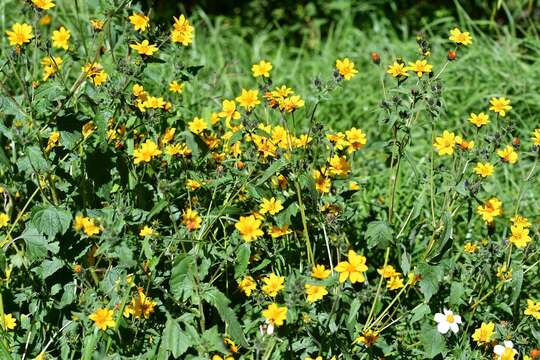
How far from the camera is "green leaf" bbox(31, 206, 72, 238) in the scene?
2.25 m

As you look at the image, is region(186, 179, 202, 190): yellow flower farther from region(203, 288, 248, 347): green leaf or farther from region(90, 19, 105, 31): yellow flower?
region(90, 19, 105, 31): yellow flower

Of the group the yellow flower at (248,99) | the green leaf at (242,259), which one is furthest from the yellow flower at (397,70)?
the green leaf at (242,259)

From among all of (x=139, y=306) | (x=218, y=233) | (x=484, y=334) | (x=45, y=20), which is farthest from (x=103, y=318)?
(x=45, y=20)

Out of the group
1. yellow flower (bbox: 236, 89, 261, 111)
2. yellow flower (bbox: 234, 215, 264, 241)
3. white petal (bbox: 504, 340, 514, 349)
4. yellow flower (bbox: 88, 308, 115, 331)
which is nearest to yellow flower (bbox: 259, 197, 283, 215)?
yellow flower (bbox: 234, 215, 264, 241)

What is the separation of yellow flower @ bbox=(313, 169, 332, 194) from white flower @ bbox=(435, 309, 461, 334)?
0.47 meters

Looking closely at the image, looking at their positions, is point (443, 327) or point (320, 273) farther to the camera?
point (443, 327)

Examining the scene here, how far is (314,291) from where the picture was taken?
83.9 inches

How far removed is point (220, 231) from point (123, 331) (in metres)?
0.43

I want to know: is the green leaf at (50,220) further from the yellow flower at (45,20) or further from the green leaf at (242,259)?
the yellow flower at (45,20)

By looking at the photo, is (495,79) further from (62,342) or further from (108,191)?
(62,342)

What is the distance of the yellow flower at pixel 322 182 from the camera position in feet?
7.82

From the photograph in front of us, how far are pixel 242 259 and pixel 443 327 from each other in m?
0.59

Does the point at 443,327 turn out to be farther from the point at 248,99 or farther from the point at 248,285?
the point at 248,99

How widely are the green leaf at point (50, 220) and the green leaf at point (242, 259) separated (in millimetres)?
477
